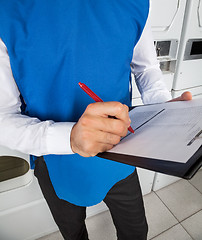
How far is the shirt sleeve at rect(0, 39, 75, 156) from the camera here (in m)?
0.54

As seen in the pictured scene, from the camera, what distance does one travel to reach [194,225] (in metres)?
1.60

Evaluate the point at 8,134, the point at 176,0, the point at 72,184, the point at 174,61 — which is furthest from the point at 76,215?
the point at 176,0

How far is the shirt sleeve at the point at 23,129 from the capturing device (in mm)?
542

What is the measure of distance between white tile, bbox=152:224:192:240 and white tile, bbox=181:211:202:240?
0.14 feet

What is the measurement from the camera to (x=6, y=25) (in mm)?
512

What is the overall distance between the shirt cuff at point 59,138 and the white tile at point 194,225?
62.9 inches

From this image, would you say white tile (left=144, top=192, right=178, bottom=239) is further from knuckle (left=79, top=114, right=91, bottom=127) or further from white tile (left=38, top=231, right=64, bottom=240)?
knuckle (left=79, top=114, right=91, bottom=127)

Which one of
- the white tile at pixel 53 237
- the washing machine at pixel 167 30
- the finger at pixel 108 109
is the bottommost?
the white tile at pixel 53 237

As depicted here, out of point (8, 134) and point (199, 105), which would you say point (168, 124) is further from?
point (8, 134)

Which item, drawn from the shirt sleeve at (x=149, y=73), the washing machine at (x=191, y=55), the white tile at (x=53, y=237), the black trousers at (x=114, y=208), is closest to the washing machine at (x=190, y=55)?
the washing machine at (x=191, y=55)

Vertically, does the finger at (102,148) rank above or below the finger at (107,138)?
below

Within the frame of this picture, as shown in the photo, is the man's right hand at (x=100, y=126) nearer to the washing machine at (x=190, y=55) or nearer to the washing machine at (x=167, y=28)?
the washing machine at (x=167, y=28)

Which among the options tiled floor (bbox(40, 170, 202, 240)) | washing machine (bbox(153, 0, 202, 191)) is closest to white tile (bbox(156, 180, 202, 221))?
tiled floor (bbox(40, 170, 202, 240))

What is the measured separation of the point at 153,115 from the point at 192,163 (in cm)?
29
